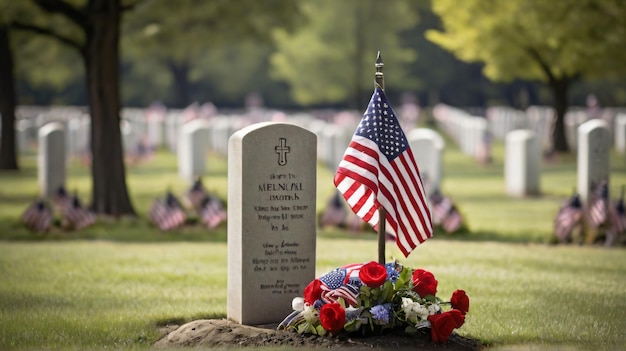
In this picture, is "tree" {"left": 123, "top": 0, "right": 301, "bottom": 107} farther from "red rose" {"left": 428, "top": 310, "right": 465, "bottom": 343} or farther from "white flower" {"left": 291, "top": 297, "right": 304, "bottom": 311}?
"red rose" {"left": 428, "top": 310, "right": 465, "bottom": 343}

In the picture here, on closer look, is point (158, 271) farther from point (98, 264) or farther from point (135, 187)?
point (135, 187)

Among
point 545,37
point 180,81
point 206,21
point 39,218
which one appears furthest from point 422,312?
point 180,81

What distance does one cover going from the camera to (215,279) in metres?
11.8

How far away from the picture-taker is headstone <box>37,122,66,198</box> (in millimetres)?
19875

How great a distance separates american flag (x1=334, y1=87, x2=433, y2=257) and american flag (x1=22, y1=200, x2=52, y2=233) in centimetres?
981

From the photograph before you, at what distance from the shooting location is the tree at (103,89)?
57.4 ft

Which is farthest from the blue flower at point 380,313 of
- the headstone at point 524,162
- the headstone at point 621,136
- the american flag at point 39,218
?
the headstone at point 621,136

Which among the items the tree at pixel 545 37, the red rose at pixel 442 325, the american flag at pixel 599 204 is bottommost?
the red rose at pixel 442 325

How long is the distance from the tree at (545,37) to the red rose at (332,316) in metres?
13.8

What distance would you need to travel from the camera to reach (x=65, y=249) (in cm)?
1459

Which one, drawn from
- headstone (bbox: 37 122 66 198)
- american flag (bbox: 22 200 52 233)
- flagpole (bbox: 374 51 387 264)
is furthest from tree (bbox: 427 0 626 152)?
flagpole (bbox: 374 51 387 264)

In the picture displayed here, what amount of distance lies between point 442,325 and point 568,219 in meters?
8.23

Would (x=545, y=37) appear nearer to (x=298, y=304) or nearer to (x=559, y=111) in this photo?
(x=559, y=111)

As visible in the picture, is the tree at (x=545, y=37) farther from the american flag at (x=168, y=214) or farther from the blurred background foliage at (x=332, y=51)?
the american flag at (x=168, y=214)
